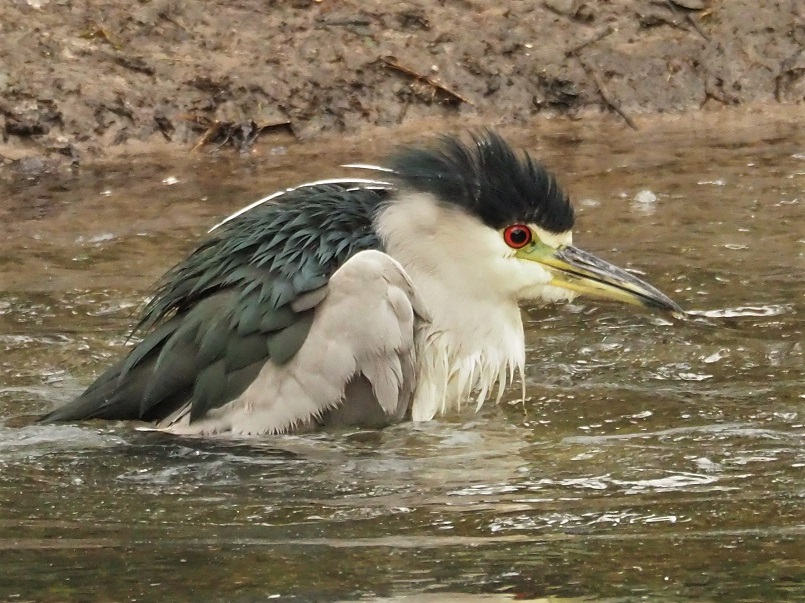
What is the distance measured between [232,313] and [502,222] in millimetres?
1107

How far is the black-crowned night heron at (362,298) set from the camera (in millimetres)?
5035

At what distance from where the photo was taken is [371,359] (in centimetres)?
508

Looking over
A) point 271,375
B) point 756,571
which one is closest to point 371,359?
point 271,375

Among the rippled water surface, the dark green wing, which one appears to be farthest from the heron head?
the rippled water surface

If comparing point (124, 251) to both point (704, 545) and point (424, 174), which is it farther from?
point (704, 545)

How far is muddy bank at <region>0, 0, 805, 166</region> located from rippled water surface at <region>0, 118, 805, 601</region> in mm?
861

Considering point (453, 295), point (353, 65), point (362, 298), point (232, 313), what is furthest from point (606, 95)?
point (232, 313)

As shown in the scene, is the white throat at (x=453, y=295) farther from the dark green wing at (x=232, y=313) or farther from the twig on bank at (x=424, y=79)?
the twig on bank at (x=424, y=79)

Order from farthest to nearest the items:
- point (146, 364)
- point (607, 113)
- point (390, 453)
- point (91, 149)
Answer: point (607, 113) → point (91, 149) → point (146, 364) → point (390, 453)

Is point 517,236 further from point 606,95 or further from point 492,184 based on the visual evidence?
point 606,95

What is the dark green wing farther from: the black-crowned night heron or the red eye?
the red eye

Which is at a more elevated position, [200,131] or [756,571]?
[200,131]

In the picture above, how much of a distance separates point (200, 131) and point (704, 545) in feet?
19.8

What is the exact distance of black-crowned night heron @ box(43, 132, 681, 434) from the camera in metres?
5.04
